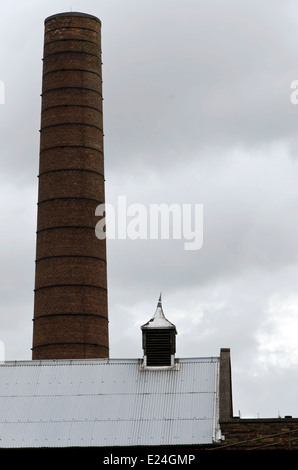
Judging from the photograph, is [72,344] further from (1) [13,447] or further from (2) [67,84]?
(1) [13,447]

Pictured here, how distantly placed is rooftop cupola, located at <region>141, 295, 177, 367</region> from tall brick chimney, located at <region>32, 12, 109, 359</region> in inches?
542

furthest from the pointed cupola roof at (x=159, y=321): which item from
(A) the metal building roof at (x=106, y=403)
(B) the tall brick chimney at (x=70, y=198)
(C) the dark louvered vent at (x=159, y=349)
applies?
(B) the tall brick chimney at (x=70, y=198)

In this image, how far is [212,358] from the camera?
3041 centimetres

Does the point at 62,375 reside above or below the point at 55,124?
below

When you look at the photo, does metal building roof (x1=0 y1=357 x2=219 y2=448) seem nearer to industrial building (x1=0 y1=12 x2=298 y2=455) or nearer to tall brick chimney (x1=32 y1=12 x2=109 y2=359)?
industrial building (x1=0 y1=12 x2=298 y2=455)

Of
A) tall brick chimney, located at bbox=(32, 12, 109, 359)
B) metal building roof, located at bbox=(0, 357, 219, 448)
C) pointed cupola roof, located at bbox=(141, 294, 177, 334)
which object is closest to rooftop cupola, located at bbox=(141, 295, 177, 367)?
pointed cupola roof, located at bbox=(141, 294, 177, 334)

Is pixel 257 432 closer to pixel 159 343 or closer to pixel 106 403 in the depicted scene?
pixel 106 403

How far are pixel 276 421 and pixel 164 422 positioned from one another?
2900mm

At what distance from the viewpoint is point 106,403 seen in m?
29.0

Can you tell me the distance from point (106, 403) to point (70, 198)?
17626 millimetres

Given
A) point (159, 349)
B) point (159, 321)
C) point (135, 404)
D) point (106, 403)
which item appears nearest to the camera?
point (135, 404)

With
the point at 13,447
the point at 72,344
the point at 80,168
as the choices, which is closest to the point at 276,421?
the point at 13,447

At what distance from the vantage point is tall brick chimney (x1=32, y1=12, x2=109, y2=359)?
44562 millimetres

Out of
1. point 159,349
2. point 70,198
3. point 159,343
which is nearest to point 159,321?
point 159,343
